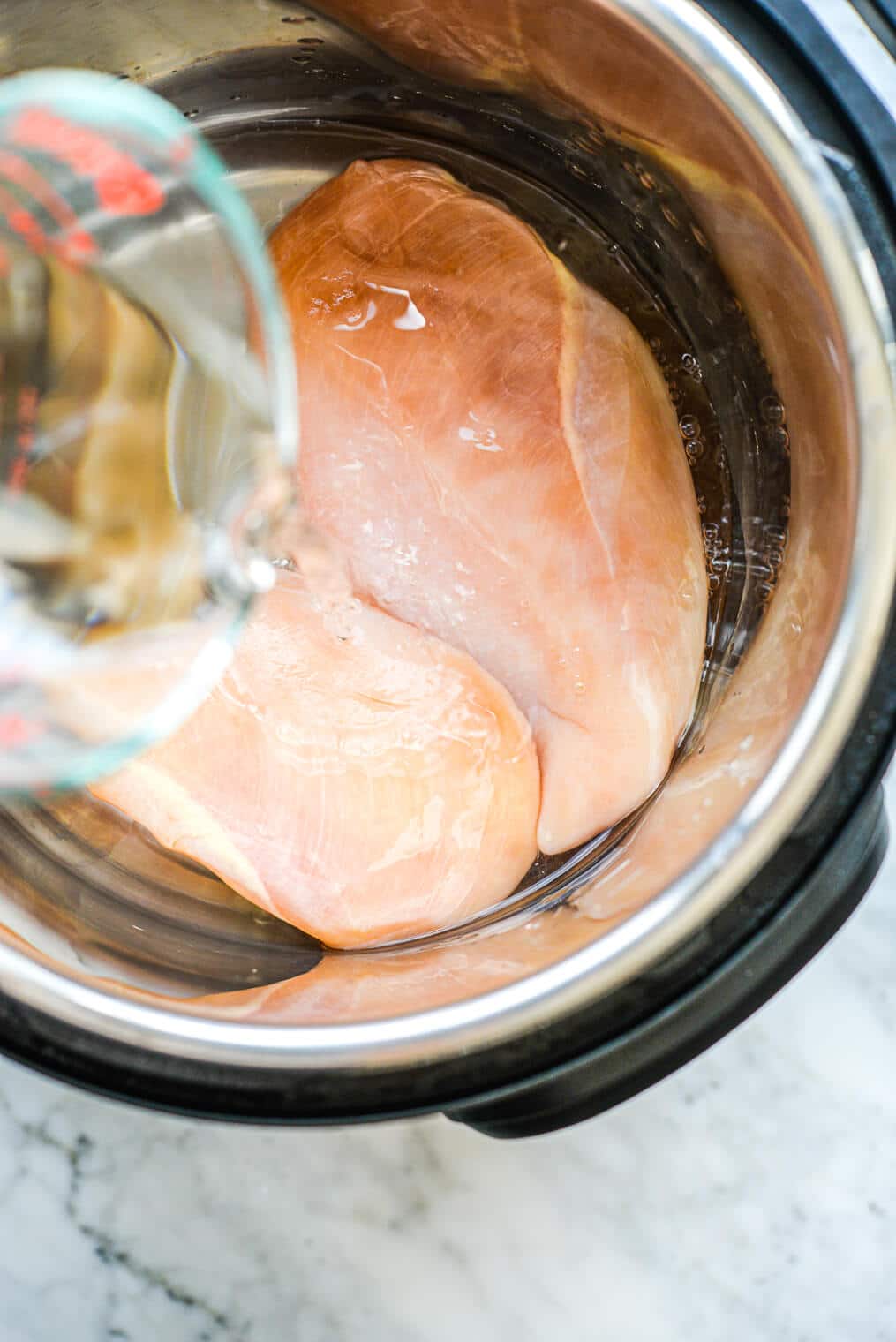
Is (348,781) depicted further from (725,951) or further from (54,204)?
(54,204)

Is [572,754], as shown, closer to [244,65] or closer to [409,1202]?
[409,1202]

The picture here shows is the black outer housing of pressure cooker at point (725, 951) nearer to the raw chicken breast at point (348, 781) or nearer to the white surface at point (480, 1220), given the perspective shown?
the raw chicken breast at point (348, 781)

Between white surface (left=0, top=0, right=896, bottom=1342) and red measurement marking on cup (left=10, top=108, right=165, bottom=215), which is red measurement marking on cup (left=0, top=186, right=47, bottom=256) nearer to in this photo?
red measurement marking on cup (left=10, top=108, right=165, bottom=215)

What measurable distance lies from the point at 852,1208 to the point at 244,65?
0.96 metres

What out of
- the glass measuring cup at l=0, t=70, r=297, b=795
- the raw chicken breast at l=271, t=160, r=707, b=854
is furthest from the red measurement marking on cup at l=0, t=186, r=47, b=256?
the raw chicken breast at l=271, t=160, r=707, b=854

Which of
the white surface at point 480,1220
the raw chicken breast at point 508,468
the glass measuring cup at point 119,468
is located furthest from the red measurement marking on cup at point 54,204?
the white surface at point 480,1220

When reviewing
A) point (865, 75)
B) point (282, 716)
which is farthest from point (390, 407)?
point (865, 75)

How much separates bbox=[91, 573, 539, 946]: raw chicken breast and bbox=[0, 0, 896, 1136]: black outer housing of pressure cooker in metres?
0.15

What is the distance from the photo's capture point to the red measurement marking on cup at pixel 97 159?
468mm

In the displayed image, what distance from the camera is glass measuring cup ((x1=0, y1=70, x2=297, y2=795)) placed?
0.53 m

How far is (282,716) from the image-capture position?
27.7 inches

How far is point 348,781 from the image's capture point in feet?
2.28

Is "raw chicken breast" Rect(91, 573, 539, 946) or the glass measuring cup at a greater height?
the glass measuring cup

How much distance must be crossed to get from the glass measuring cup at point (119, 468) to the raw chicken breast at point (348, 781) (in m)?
0.12
